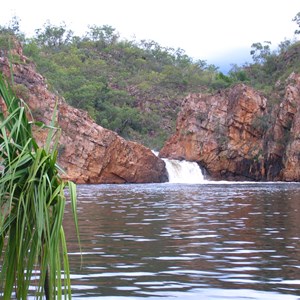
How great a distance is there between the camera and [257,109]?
68.7m

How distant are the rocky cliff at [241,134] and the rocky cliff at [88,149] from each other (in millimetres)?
6649

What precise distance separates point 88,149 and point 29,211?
5847 cm

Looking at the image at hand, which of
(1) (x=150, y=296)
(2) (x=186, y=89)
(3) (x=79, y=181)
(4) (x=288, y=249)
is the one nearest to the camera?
(1) (x=150, y=296)

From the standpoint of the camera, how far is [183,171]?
67375 mm

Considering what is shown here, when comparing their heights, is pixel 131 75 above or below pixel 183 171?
above

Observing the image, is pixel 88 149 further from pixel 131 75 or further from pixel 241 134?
pixel 131 75

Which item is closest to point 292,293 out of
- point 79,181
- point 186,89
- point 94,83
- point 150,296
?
point 150,296

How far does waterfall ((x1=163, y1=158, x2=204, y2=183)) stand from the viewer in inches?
2618

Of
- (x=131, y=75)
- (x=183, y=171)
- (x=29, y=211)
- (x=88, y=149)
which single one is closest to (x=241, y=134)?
(x=183, y=171)

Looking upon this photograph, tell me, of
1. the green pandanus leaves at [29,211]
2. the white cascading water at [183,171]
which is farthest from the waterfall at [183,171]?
the green pandanus leaves at [29,211]

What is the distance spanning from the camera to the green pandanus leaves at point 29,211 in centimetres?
447

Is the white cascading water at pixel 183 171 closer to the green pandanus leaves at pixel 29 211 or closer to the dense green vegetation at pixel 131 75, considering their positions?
the dense green vegetation at pixel 131 75

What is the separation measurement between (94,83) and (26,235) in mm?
92826

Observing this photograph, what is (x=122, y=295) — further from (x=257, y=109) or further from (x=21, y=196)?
(x=257, y=109)
